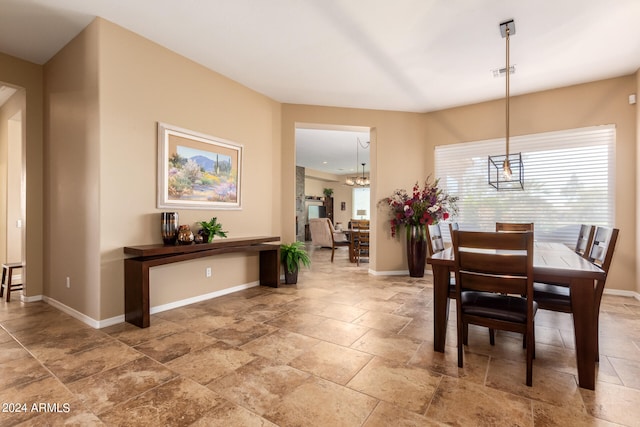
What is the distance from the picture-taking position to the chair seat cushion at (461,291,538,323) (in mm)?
2000

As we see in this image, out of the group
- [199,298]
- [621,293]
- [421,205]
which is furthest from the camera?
[421,205]

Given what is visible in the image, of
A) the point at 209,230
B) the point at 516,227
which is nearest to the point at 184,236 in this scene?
the point at 209,230

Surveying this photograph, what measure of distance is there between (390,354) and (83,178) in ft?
11.0

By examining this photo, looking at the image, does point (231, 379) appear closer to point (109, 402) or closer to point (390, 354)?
point (109, 402)

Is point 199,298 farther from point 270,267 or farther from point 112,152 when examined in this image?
point 112,152

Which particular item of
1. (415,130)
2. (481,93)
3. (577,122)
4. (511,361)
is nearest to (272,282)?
(511,361)

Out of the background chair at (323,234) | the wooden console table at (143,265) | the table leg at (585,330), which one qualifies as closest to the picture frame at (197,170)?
the wooden console table at (143,265)

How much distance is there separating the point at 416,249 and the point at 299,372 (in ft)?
11.9

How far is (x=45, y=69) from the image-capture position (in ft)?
12.4

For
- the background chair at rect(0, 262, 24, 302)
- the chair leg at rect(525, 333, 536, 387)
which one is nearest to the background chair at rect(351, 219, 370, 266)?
the chair leg at rect(525, 333, 536, 387)

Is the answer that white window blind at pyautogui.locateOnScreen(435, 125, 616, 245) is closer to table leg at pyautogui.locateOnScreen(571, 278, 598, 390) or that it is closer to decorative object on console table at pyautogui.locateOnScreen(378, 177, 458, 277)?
decorative object on console table at pyautogui.locateOnScreen(378, 177, 458, 277)

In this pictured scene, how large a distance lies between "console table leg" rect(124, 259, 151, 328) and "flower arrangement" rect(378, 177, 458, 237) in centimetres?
381

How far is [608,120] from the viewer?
4.10 metres

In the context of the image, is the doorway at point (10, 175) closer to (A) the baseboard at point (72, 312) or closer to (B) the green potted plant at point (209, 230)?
(A) the baseboard at point (72, 312)
